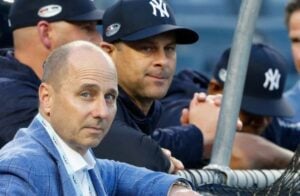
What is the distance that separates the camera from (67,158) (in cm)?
328

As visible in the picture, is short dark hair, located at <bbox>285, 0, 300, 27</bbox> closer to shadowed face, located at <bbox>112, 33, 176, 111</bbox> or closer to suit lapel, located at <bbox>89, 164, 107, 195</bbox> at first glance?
shadowed face, located at <bbox>112, 33, 176, 111</bbox>

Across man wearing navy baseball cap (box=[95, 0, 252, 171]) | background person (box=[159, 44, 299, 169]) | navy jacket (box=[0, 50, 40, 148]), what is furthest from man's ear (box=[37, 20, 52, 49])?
background person (box=[159, 44, 299, 169])

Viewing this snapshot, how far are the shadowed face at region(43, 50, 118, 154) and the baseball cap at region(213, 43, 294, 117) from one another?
2072 millimetres

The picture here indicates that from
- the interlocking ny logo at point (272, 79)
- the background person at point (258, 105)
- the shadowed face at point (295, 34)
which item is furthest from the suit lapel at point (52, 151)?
the interlocking ny logo at point (272, 79)

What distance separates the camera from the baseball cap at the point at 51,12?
4836 mm

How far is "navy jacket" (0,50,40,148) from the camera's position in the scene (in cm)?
432

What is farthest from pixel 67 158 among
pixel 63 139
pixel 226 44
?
pixel 226 44

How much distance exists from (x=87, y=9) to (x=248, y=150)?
0.93 meters

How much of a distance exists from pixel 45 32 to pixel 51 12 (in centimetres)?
8

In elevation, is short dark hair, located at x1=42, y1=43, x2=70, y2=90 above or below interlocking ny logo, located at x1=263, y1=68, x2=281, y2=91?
above

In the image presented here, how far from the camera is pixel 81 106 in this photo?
330 cm

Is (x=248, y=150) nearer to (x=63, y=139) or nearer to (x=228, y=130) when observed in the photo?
(x=228, y=130)

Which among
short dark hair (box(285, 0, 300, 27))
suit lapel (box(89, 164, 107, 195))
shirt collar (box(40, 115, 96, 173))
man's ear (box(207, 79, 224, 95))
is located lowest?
man's ear (box(207, 79, 224, 95))

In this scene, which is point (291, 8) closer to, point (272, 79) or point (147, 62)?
point (272, 79)
